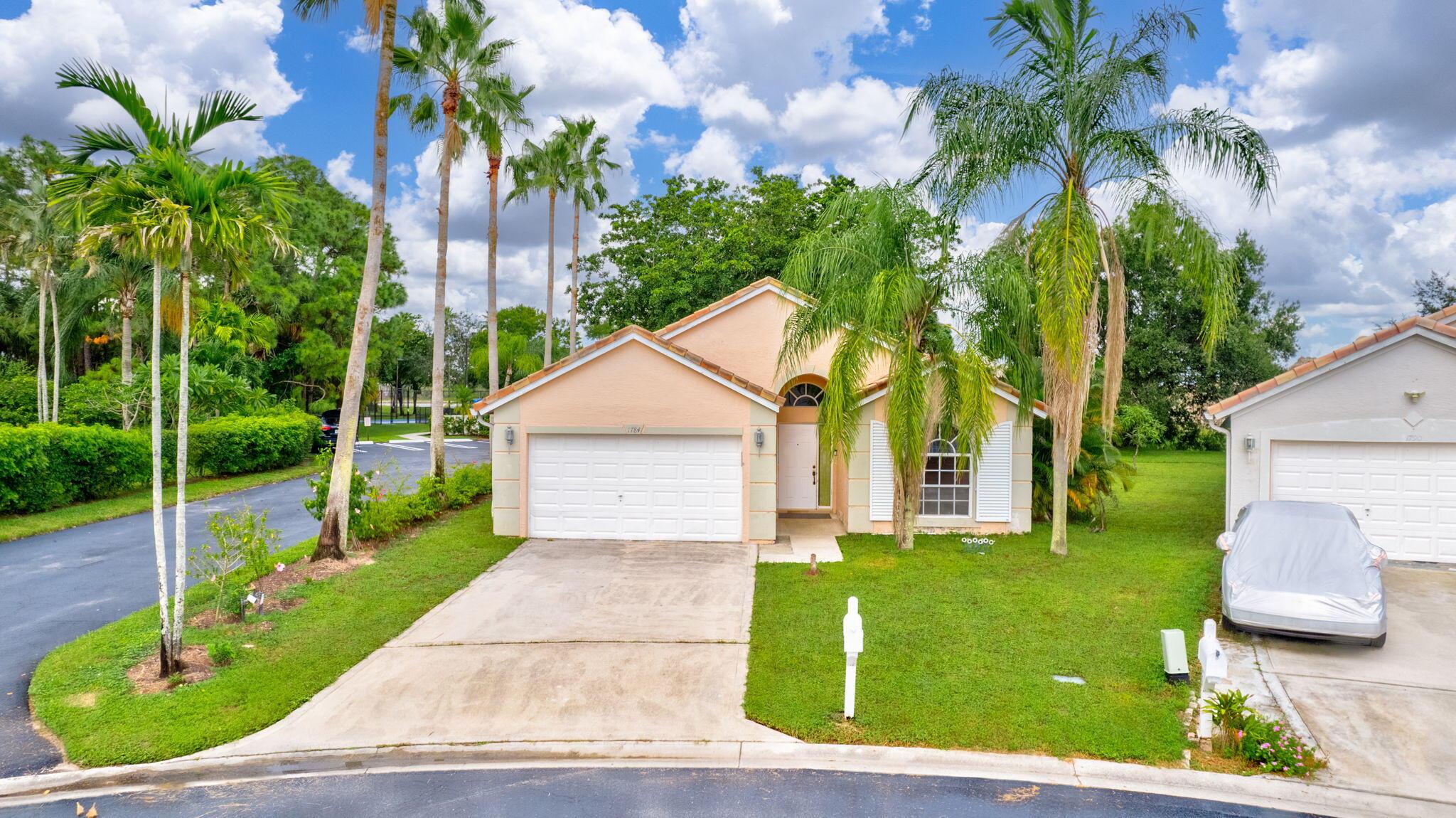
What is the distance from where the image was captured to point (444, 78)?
16.8 meters

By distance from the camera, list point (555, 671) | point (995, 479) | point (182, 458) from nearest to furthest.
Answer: point (182, 458) < point (555, 671) < point (995, 479)

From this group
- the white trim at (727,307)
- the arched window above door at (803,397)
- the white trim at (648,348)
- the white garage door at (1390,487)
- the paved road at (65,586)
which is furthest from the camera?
the arched window above door at (803,397)

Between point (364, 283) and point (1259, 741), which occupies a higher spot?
point (364, 283)

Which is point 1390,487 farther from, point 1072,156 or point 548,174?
point 548,174

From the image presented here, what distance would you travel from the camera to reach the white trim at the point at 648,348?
13758 mm

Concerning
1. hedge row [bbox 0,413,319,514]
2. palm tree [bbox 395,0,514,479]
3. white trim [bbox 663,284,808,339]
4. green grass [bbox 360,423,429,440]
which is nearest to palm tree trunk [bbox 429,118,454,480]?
palm tree [bbox 395,0,514,479]

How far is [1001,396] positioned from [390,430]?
120 ft

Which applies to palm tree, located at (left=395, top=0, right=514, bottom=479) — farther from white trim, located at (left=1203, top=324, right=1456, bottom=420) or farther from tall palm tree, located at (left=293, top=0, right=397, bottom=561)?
white trim, located at (left=1203, top=324, right=1456, bottom=420)

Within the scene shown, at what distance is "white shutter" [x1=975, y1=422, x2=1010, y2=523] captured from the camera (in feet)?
48.5

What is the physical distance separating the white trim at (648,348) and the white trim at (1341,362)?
7.97 metres

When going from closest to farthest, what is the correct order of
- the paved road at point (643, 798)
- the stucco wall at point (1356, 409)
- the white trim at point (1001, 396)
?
the paved road at point (643, 798), the stucco wall at point (1356, 409), the white trim at point (1001, 396)

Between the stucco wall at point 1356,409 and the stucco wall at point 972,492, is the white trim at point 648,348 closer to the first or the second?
the stucco wall at point 972,492

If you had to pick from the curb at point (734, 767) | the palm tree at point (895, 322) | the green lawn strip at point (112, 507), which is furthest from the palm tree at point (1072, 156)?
the green lawn strip at point (112, 507)

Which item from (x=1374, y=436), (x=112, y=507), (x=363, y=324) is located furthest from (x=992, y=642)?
(x=112, y=507)
